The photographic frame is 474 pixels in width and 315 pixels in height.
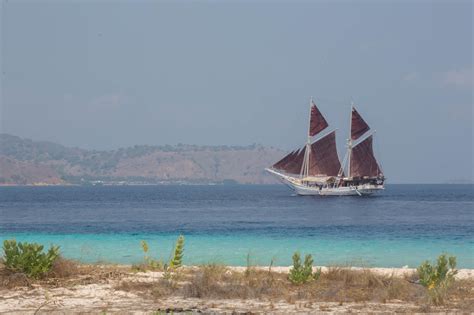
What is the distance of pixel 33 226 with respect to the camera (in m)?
51.6

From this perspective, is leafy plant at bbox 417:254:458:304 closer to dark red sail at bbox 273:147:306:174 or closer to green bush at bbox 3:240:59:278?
green bush at bbox 3:240:59:278

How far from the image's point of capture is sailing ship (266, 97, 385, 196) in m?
105

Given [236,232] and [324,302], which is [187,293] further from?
[236,232]

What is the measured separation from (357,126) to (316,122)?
6.83 metres

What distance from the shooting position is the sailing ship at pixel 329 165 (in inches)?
4134

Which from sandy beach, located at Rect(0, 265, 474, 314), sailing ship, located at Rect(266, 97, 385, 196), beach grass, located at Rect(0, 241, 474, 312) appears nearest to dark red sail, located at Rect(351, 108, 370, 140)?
sailing ship, located at Rect(266, 97, 385, 196)

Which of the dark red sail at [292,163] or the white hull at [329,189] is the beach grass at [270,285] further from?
the white hull at [329,189]

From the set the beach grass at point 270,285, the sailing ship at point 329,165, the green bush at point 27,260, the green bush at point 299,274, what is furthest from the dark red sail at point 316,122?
the green bush at point 27,260

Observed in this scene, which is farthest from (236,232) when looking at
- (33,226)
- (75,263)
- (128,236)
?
(75,263)

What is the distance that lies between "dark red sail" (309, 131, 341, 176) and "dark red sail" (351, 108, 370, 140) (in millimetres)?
5969

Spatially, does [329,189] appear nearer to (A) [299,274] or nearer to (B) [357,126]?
(B) [357,126]

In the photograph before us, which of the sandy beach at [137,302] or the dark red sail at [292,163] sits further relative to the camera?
the dark red sail at [292,163]

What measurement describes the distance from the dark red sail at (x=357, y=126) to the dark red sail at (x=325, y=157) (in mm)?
5969

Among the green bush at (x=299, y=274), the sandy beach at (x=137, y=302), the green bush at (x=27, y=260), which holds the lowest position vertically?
the sandy beach at (x=137, y=302)
